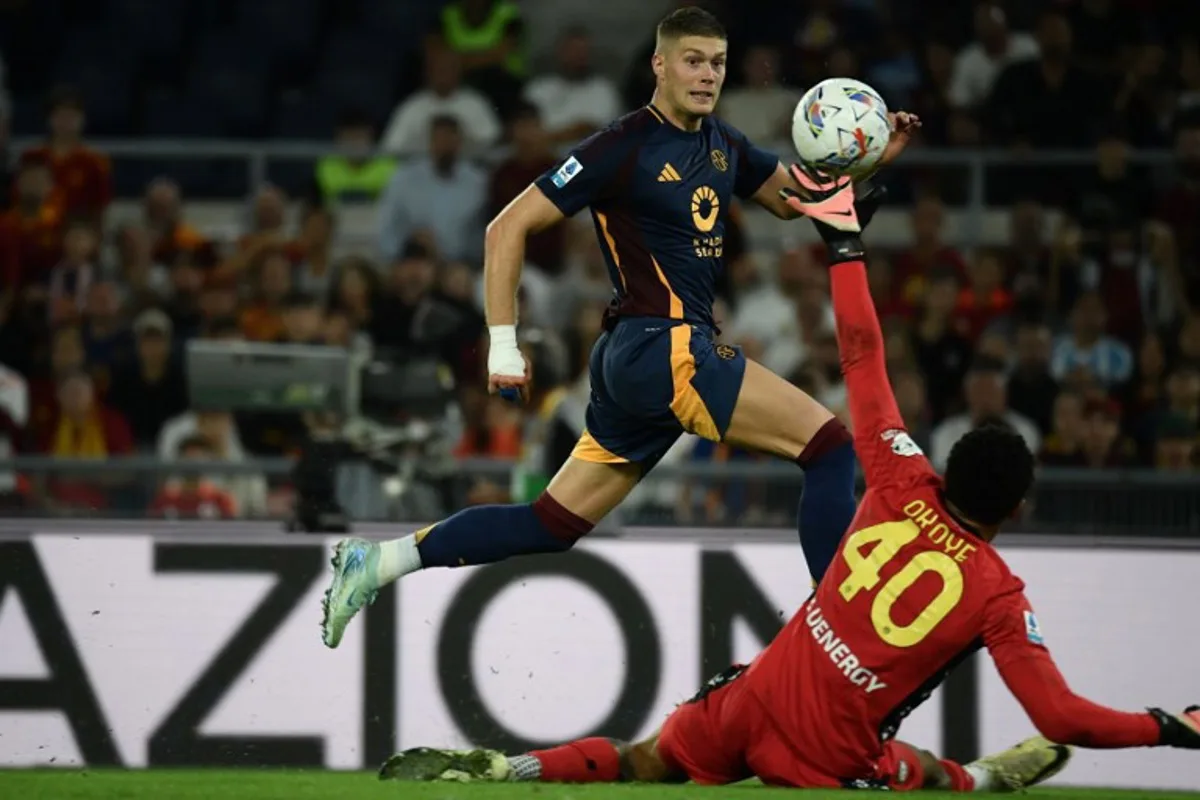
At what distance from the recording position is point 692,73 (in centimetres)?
712

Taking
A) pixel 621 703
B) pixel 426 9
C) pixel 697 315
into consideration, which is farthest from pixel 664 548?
pixel 426 9

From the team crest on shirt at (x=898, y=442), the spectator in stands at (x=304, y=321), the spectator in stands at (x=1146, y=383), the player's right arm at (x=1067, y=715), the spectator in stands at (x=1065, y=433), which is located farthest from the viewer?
the spectator in stands at (x=304, y=321)

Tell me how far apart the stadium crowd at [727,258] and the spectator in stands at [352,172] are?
0.02m

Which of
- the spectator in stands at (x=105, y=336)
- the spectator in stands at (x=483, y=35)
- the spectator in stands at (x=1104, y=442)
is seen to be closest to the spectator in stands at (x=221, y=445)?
the spectator in stands at (x=105, y=336)

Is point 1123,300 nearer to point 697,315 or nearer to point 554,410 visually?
point 554,410

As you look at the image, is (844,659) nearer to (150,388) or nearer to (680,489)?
(680,489)

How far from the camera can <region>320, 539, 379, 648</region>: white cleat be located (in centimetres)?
742

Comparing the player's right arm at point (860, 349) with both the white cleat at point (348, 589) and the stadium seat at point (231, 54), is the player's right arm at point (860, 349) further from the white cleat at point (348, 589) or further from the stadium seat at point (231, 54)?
the stadium seat at point (231, 54)

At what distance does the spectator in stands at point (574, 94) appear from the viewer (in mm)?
13969

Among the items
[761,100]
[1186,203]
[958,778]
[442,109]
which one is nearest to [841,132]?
[958,778]

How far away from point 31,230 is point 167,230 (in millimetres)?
784

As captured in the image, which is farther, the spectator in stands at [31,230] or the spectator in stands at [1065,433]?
the spectator in stands at [31,230]

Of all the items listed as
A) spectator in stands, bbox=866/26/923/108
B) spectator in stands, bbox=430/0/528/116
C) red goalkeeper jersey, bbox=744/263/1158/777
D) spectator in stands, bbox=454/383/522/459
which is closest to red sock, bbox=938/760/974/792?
red goalkeeper jersey, bbox=744/263/1158/777

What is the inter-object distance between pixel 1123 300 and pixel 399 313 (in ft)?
13.1
